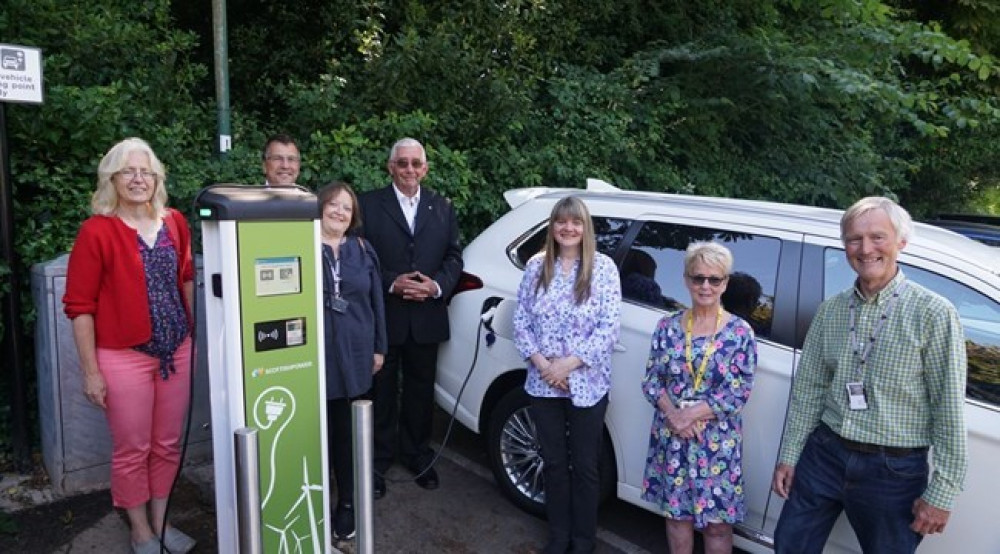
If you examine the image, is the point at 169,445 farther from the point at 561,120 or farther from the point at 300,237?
the point at 561,120

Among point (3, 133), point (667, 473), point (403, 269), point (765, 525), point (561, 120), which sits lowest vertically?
point (765, 525)

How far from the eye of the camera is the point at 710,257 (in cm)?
297

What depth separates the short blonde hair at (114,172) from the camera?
2955mm

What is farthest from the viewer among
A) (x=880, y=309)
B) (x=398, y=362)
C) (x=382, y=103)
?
(x=382, y=103)

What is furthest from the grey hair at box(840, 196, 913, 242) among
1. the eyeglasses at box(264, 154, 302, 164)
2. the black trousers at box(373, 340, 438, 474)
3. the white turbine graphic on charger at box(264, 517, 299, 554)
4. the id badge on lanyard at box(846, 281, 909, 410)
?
the eyeglasses at box(264, 154, 302, 164)

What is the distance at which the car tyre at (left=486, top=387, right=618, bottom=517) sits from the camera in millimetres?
3877

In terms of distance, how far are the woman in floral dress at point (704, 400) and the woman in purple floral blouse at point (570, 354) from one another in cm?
27

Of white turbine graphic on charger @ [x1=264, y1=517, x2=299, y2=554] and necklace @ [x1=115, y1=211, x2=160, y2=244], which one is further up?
necklace @ [x1=115, y1=211, x2=160, y2=244]

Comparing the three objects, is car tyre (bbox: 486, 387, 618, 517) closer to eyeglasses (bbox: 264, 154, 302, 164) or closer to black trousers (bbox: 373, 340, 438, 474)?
black trousers (bbox: 373, 340, 438, 474)

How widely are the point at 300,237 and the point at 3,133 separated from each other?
2229 millimetres

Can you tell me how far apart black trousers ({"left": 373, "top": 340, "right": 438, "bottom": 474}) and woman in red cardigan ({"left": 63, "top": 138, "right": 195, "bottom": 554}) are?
1.14 m

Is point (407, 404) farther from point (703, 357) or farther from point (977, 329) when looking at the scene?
point (977, 329)

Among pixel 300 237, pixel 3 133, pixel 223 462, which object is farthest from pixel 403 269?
pixel 3 133

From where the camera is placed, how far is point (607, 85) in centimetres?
739
